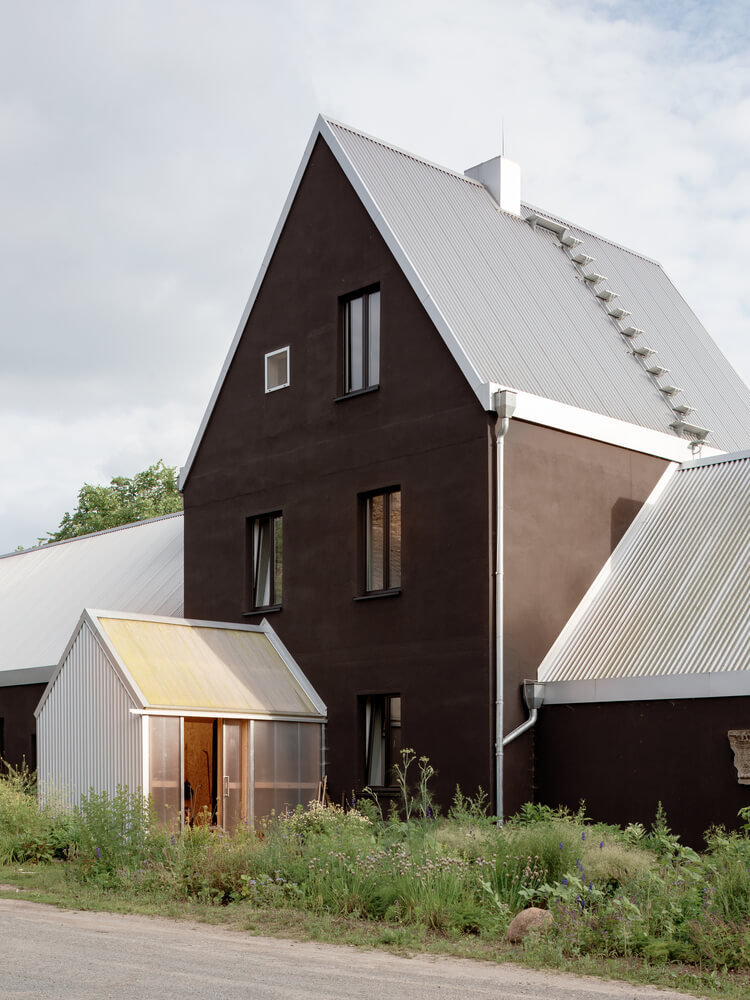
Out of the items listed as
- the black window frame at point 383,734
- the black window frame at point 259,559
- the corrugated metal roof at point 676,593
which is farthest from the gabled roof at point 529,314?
the black window frame at point 383,734

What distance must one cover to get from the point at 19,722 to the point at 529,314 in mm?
14463

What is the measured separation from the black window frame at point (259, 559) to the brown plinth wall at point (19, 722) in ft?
22.0

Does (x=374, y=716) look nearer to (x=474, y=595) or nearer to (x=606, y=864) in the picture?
(x=474, y=595)

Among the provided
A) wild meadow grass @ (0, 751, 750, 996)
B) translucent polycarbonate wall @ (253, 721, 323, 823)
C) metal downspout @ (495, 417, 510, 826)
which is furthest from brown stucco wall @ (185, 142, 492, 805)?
wild meadow grass @ (0, 751, 750, 996)

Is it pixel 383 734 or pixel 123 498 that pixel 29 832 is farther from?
pixel 123 498

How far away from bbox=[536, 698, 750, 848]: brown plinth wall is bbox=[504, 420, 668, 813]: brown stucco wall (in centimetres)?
52

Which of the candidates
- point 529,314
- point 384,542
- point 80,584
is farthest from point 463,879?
point 80,584

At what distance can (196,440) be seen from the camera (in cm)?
2467

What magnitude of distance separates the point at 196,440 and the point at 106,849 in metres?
10.4

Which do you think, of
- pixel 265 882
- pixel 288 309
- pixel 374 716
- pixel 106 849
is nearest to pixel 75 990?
pixel 265 882

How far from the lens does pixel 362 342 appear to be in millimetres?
21625

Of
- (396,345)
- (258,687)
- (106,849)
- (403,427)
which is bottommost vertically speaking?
(106,849)

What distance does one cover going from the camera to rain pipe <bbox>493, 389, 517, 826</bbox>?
18.3m

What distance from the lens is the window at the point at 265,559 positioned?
75.3 ft
